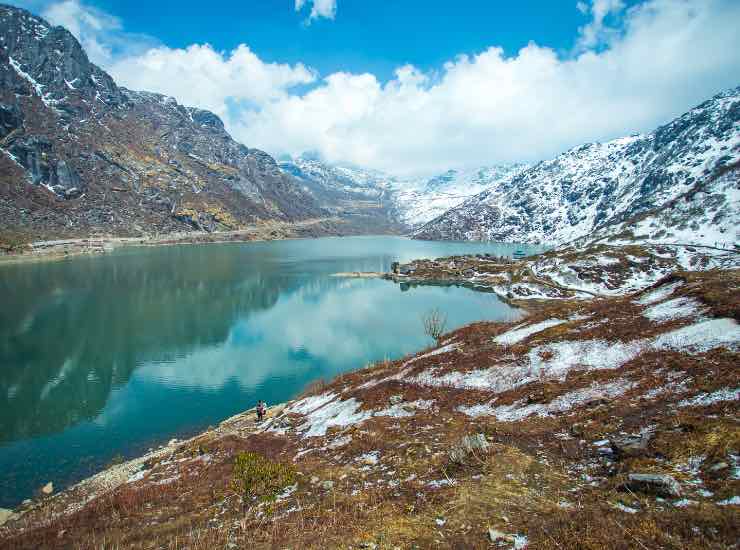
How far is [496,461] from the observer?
15.7 meters

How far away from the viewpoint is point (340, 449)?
71.4ft

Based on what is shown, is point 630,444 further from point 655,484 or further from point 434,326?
point 434,326

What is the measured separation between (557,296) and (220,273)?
420 ft

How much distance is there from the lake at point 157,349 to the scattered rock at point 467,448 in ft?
114

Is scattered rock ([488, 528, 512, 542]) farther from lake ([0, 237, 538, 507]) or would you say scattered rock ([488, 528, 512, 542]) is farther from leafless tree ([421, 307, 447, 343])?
leafless tree ([421, 307, 447, 343])

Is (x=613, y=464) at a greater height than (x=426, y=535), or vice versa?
(x=613, y=464)

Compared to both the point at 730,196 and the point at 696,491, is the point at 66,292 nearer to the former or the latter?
the point at 696,491

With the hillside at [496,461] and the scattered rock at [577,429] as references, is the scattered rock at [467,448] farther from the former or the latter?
the scattered rock at [577,429]

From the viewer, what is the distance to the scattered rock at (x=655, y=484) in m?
11.1

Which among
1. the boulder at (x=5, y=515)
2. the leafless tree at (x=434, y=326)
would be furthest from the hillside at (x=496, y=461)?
the leafless tree at (x=434, y=326)

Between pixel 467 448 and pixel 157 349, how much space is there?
69.1 meters

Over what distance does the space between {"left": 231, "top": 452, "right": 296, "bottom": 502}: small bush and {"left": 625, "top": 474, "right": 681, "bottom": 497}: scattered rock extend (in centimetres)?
1362

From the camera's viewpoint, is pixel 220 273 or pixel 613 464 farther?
pixel 220 273

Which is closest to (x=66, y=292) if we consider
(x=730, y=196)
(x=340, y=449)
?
(x=340, y=449)
